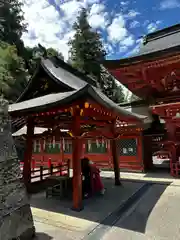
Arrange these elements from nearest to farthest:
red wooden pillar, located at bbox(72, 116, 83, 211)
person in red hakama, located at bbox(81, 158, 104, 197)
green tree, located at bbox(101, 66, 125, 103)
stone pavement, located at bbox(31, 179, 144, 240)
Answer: stone pavement, located at bbox(31, 179, 144, 240), red wooden pillar, located at bbox(72, 116, 83, 211), person in red hakama, located at bbox(81, 158, 104, 197), green tree, located at bbox(101, 66, 125, 103)

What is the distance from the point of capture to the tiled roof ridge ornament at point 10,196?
3008 millimetres

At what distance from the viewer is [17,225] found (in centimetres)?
314

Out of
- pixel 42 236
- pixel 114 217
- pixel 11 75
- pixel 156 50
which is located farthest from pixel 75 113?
pixel 11 75

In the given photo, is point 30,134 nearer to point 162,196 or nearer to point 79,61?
point 162,196

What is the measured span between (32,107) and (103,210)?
10.4ft

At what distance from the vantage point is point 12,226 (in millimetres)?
3051

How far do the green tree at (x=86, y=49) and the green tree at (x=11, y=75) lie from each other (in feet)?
44.9

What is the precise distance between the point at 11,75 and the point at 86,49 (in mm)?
17882

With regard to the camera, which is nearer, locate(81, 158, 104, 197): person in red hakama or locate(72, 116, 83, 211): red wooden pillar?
locate(72, 116, 83, 211): red wooden pillar

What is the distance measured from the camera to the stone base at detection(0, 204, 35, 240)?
295 centimetres

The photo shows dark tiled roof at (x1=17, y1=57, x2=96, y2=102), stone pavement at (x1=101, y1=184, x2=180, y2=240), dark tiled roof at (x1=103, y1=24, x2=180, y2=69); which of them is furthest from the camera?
dark tiled roof at (x1=103, y1=24, x2=180, y2=69)

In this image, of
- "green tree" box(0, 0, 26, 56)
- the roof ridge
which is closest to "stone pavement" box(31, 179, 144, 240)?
the roof ridge

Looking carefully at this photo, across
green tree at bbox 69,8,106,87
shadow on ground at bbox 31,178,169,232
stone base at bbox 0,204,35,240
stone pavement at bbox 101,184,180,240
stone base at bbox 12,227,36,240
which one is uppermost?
green tree at bbox 69,8,106,87

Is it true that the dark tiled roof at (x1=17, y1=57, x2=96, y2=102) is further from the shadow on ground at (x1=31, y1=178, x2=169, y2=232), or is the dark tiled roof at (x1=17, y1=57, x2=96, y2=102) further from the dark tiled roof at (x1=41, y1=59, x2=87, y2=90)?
the shadow on ground at (x1=31, y1=178, x2=169, y2=232)
